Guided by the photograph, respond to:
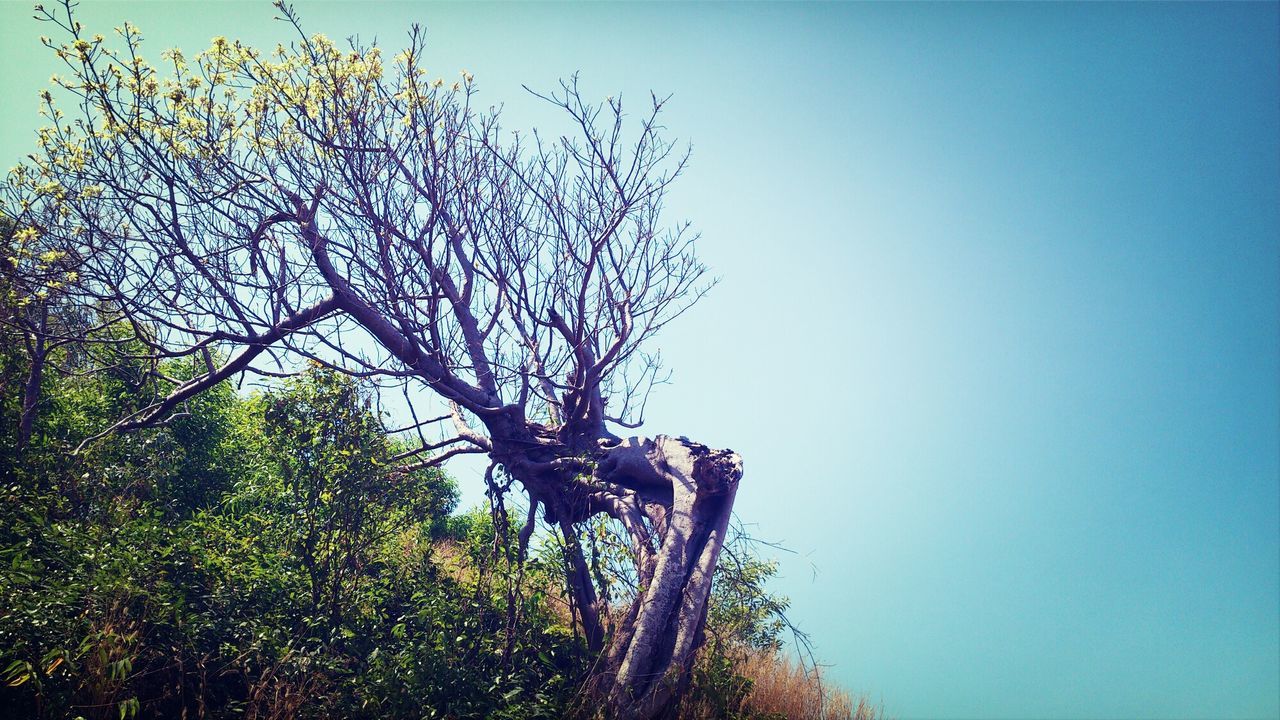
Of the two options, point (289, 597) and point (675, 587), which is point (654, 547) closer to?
point (675, 587)

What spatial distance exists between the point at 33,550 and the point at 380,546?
298cm

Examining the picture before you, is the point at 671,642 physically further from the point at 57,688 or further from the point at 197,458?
the point at 197,458

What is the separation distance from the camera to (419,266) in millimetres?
8727

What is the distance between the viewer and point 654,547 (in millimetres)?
7992

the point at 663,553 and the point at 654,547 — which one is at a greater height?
the point at 654,547

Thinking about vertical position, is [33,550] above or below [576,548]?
below

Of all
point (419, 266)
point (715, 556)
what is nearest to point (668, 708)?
point (715, 556)

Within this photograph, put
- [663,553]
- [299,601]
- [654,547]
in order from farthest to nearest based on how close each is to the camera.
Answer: [654,547] < [663,553] < [299,601]

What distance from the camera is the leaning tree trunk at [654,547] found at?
6.77 metres

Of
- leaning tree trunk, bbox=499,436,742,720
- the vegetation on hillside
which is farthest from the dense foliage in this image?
leaning tree trunk, bbox=499,436,742,720

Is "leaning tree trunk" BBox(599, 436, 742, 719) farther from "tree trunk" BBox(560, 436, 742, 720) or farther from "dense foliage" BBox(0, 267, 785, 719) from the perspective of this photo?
"dense foliage" BBox(0, 267, 785, 719)

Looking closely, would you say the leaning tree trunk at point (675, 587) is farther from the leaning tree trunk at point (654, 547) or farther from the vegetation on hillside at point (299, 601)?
the vegetation on hillside at point (299, 601)

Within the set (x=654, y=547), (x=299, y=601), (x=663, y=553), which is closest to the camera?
(x=299, y=601)

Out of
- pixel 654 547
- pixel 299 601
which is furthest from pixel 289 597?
pixel 654 547
